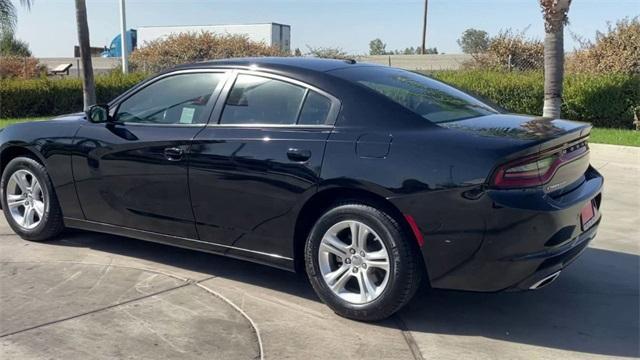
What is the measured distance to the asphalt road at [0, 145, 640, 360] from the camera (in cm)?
369

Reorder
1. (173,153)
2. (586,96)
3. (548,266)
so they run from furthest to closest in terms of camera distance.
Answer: (586,96)
(173,153)
(548,266)

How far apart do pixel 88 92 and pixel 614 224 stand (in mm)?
11803

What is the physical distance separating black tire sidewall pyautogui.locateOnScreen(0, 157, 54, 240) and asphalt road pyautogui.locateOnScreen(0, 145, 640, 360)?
0.55 feet

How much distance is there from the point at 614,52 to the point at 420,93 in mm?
13168

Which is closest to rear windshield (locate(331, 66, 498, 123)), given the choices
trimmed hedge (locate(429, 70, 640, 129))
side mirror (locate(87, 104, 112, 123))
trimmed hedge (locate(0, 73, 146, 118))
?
side mirror (locate(87, 104, 112, 123))

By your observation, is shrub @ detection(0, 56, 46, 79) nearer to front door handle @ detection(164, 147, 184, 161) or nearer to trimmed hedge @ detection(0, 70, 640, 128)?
trimmed hedge @ detection(0, 70, 640, 128)

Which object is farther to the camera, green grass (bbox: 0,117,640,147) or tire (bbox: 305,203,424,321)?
green grass (bbox: 0,117,640,147)

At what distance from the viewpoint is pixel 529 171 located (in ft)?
11.9

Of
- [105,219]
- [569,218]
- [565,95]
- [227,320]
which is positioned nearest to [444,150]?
[569,218]

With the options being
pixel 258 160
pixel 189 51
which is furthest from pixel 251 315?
pixel 189 51

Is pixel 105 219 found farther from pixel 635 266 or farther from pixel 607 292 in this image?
pixel 635 266

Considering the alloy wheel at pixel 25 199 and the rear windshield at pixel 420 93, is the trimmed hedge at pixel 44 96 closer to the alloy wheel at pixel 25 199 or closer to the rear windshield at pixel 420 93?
the alloy wheel at pixel 25 199

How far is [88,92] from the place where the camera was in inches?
577

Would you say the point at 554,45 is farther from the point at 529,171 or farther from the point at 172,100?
the point at 529,171
